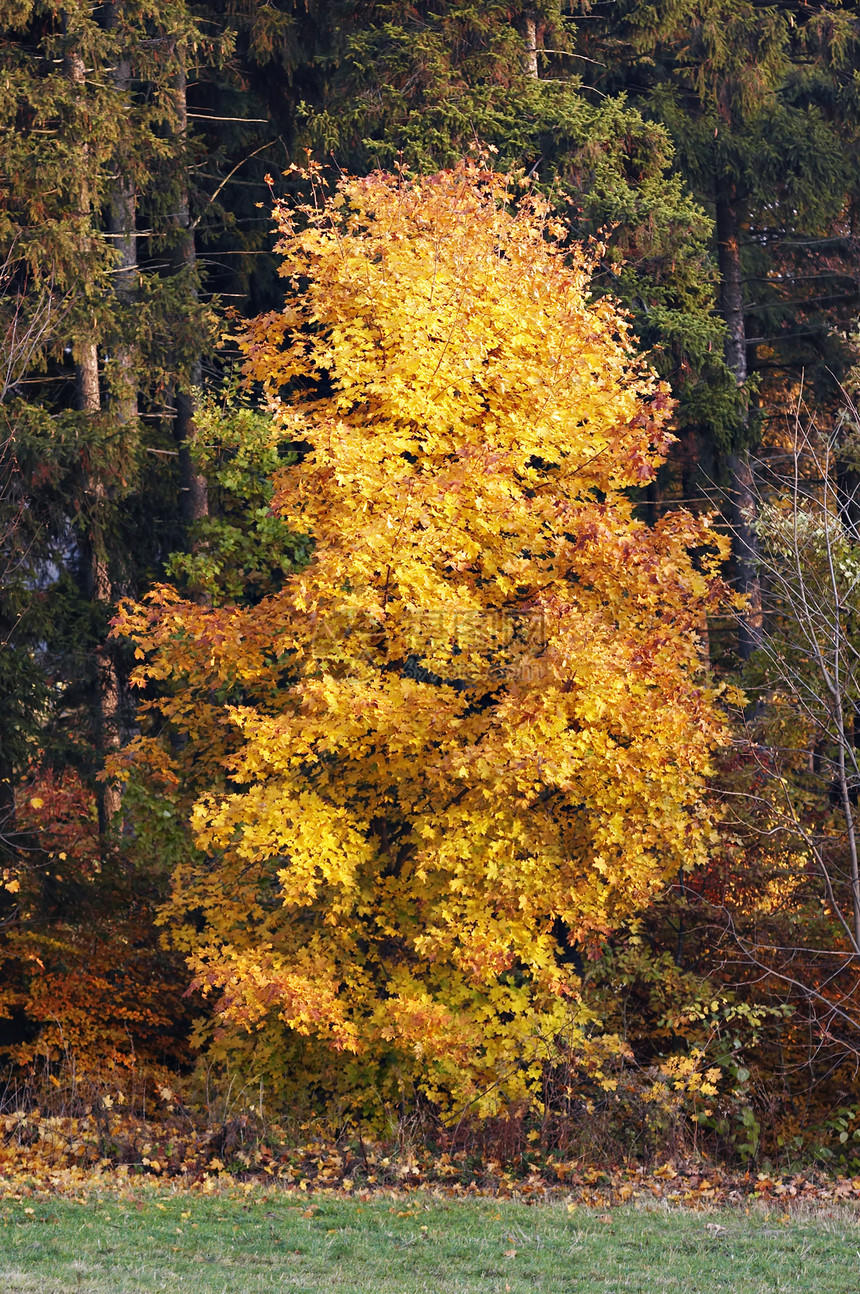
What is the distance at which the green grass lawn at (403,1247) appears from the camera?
25.0ft

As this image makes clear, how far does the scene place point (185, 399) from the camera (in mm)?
19641

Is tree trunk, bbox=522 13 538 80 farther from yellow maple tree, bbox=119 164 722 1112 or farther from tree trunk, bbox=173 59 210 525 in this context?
yellow maple tree, bbox=119 164 722 1112

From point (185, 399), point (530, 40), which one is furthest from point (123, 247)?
point (530, 40)

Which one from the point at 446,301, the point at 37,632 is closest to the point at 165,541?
the point at 37,632

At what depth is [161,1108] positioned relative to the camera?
1322cm

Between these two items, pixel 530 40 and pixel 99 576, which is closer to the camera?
pixel 99 576

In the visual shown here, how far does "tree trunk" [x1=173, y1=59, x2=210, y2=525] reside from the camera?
62.5 feet

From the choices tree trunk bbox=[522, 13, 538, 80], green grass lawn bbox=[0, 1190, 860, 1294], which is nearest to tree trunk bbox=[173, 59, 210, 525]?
tree trunk bbox=[522, 13, 538, 80]

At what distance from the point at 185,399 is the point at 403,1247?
536 inches

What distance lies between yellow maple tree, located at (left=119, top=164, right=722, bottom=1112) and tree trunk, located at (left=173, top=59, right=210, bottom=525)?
7572 mm

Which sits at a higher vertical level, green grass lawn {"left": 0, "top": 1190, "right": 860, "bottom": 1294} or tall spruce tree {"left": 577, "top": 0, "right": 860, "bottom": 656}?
tall spruce tree {"left": 577, "top": 0, "right": 860, "bottom": 656}

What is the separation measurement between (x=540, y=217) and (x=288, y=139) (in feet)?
35.0

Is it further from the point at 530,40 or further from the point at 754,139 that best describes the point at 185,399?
the point at 754,139

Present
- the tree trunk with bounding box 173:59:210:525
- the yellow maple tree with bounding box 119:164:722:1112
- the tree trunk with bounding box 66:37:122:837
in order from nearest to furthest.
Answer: the yellow maple tree with bounding box 119:164:722:1112
the tree trunk with bounding box 66:37:122:837
the tree trunk with bounding box 173:59:210:525
